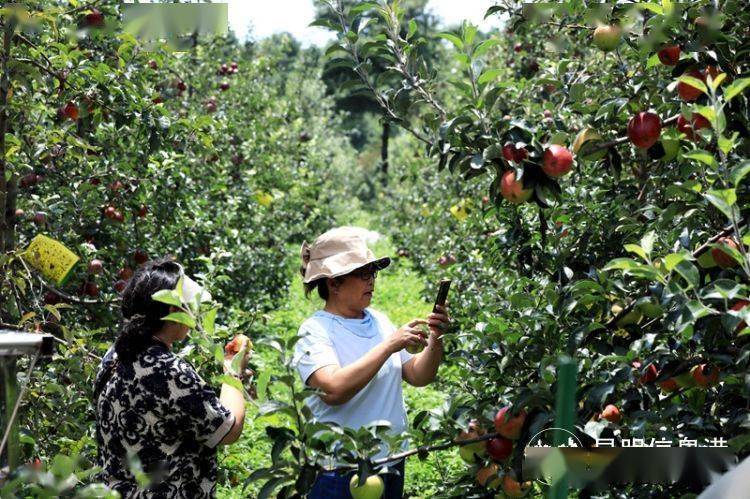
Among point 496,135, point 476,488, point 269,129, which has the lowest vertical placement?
point 476,488

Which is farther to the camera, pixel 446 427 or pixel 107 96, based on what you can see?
pixel 107 96

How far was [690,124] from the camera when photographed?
94.1 inches

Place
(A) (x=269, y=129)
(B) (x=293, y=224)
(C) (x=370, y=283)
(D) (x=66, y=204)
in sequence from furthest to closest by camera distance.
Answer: (B) (x=293, y=224)
(A) (x=269, y=129)
(D) (x=66, y=204)
(C) (x=370, y=283)

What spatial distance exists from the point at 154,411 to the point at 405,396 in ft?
15.3

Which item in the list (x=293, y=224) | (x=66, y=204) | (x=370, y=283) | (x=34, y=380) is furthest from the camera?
(x=293, y=224)

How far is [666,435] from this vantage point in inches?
81.1

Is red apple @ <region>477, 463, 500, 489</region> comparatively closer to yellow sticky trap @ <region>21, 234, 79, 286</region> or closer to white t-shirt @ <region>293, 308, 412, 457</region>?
white t-shirt @ <region>293, 308, 412, 457</region>

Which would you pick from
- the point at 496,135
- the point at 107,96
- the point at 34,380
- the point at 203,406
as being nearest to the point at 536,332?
the point at 496,135

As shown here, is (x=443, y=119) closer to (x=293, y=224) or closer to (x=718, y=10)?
(x=718, y=10)

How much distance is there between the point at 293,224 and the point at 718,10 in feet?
31.1

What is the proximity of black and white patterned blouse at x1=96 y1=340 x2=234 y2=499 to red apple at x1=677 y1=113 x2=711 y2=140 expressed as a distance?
4.44 ft

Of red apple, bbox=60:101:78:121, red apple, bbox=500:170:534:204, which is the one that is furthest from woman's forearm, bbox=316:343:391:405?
red apple, bbox=60:101:78:121

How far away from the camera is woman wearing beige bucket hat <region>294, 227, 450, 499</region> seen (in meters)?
2.40

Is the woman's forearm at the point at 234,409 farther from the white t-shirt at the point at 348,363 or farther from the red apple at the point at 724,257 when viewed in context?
the red apple at the point at 724,257
